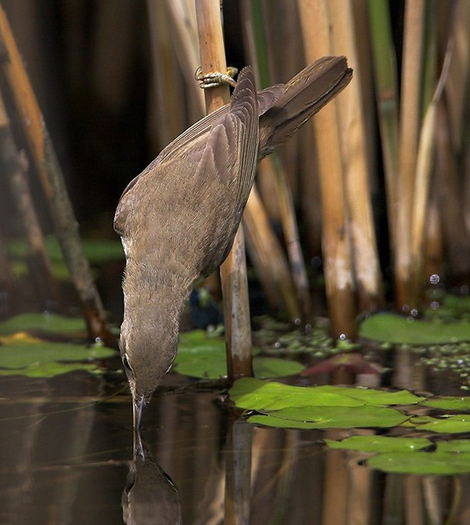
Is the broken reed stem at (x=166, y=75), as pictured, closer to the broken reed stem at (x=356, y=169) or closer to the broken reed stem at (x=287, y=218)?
the broken reed stem at (x=287, y=218)

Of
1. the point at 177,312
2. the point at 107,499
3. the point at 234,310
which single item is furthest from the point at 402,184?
the point at 107,499

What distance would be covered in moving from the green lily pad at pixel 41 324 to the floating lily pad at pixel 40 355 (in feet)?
0.44

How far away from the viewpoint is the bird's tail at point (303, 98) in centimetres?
360

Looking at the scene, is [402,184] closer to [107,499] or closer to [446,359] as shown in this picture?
[446,359]

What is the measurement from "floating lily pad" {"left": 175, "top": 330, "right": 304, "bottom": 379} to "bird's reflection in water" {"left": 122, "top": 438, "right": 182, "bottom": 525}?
85 cm

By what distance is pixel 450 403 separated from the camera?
3.36 m

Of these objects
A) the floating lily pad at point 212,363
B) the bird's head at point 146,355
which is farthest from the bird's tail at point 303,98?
the bird's head at point 146,355

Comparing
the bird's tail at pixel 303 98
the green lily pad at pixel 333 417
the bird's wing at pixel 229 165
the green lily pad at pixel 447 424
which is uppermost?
the bird's tail at pixel 303 98

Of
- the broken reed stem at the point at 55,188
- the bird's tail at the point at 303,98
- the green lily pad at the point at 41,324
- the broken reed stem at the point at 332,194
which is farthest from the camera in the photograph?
the green lily pad at the point at 41,324

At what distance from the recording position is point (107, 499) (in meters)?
2.71

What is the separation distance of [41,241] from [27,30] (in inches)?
76.5

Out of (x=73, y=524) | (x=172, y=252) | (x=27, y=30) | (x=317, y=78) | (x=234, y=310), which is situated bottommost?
(x=73, y=524)

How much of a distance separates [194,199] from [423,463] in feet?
3.87

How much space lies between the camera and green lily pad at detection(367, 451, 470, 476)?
9.12 feet
